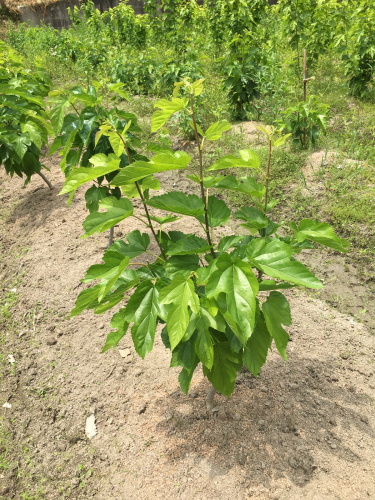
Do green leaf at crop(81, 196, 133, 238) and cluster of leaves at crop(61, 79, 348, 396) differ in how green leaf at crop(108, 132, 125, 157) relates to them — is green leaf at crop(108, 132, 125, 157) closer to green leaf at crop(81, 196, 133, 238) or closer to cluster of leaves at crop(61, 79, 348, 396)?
cluster of leaves at crop(61, 79, 348, 396)

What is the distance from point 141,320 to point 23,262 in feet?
8.33

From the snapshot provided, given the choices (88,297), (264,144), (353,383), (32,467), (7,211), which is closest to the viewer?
(88,297)

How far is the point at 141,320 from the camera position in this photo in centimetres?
108

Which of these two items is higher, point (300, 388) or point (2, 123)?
point (2, 123)

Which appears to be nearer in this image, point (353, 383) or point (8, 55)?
point (353, 383)

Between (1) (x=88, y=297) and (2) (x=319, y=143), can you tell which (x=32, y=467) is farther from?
(2) (x=319, y=143)

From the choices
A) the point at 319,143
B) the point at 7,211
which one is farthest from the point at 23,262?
the point at 319,143

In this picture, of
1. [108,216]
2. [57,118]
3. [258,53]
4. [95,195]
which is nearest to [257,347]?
[108,216]

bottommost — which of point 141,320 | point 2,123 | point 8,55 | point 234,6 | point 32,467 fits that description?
point 32,467

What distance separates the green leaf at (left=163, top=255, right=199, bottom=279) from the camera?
1117 mm

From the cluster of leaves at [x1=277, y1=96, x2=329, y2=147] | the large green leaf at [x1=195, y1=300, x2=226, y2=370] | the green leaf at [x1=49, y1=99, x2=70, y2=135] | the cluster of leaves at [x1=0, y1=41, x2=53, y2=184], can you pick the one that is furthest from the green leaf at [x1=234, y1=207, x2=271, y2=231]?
the cluster of leaves at [x1=277, y1=96, x2=329, y2=147]

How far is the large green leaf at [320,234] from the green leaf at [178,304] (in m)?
0.40

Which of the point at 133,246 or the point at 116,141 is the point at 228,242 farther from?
the point at 116,141

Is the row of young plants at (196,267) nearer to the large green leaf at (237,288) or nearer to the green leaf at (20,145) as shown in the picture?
the large green leaf at (237,288)
